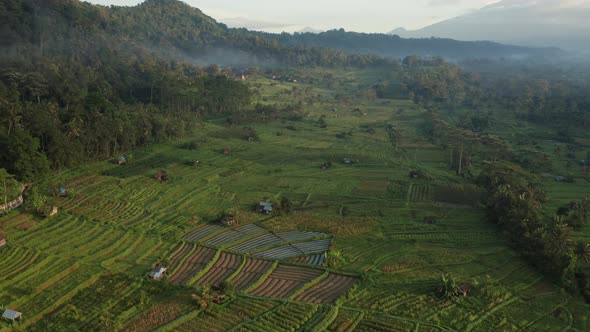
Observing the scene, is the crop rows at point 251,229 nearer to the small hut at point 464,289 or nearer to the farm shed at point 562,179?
the small hut at point 464,289

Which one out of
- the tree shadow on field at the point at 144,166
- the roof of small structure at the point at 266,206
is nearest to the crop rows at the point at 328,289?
the roof of small structure at the point at 266,206

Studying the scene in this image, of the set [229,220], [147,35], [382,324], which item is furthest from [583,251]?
[147,35]

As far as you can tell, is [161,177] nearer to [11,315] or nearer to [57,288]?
[57,288]

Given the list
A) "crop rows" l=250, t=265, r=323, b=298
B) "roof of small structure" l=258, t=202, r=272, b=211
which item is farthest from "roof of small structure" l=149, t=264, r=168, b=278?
"roof of small structure" l=258, t=202, r=272, b=211

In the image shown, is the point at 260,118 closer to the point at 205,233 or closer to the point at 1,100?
the point at 1,100

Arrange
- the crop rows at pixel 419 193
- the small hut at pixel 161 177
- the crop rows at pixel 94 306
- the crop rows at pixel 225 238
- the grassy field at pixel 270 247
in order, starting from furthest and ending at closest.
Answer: the small hut at pixel 161 177 → the crop rows at pixel 419 193 → the crop rows at pixel 225 238 → the grassy field at pixel 270 247 → the crop rows at pixel 94 306

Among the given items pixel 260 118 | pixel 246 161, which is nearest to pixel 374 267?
pixel 246 161

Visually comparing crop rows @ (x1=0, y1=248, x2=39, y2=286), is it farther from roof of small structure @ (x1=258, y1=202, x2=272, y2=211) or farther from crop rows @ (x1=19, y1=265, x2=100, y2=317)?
roof of small structure @ (x1=258, y1=202, x2=272, y2=211)
